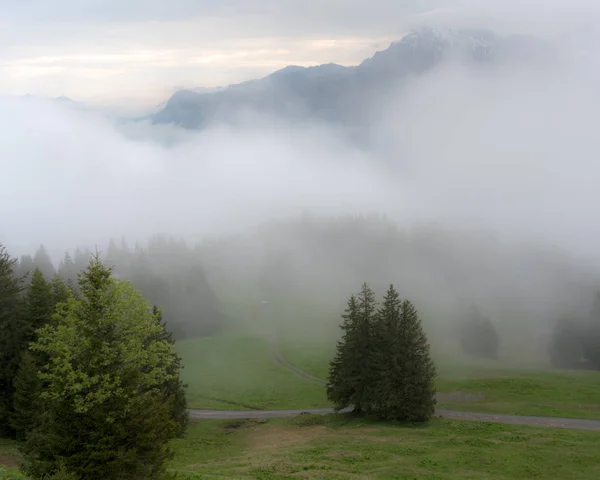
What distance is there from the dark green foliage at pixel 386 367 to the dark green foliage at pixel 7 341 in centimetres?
3339

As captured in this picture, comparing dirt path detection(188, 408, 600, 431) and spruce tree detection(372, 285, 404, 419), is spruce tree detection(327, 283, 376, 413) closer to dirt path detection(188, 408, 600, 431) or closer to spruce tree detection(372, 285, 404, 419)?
spruce tree detection(372, 285, 404, 419)

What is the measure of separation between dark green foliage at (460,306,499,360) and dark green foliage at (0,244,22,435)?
95129mm

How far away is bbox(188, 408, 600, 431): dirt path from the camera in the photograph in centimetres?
5619

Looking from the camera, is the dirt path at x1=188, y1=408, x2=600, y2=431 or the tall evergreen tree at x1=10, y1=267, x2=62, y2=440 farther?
the dirt path at x1=188, y1=408, x2=600, y2=431

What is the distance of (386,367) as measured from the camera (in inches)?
2266

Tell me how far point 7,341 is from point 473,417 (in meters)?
49.9

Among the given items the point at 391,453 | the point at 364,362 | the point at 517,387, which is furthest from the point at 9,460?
A: the point at 517,387

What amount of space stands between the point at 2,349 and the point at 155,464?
2783 centimetres

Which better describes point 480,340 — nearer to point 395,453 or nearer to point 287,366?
point 287,366

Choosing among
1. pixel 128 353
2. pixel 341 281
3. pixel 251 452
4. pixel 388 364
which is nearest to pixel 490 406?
pixel 388 364

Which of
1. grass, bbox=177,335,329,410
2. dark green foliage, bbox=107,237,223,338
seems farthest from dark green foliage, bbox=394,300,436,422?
dark green foliage, bbox=107,237,223,338

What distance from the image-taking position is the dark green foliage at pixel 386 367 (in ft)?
183

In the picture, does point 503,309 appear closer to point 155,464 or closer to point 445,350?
point 445,350

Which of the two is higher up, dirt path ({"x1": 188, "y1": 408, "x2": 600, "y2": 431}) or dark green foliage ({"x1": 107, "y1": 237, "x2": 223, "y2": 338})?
dark green foliage ({"x1": 107, "y1": 237, "x2": 223, "y2": 338})
